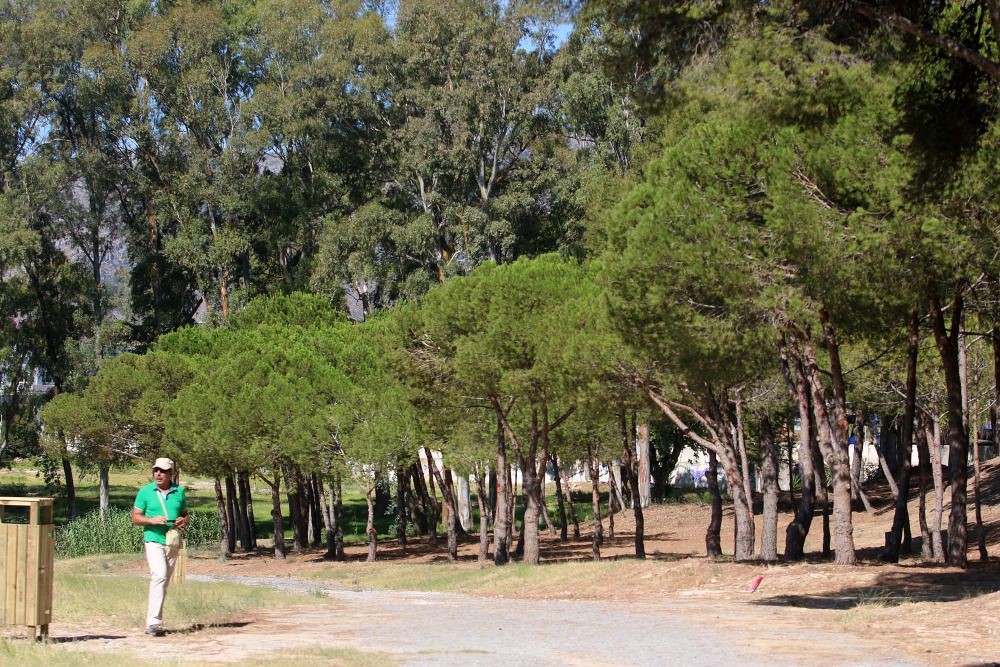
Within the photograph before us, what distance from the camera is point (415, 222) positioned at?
52250 millimetres

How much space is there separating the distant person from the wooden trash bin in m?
0.86

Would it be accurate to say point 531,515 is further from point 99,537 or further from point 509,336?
A: point 99,537

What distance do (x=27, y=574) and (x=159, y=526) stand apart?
1248 millimetres

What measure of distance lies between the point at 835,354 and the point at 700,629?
10.2 meters

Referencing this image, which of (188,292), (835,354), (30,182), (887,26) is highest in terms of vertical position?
(30,182)

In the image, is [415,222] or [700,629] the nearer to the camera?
[700,629]

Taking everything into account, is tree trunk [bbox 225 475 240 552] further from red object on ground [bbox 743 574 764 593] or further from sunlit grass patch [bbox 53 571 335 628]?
red object on ground [bbox 743 574 764 593]

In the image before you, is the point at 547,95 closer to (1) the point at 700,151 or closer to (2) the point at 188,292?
(2) the point at 188,292

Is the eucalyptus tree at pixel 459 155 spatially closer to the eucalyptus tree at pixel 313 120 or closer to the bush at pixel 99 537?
the eucalyptus tree at pixel 313 120

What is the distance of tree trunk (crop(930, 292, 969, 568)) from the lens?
2077 centimetres

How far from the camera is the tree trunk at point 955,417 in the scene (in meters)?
20.8

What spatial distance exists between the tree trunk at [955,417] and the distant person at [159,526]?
12538 millimetres

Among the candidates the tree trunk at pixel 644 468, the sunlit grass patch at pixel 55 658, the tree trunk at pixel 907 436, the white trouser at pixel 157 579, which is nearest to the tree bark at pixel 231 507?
the tree trunk at pixel 644 468

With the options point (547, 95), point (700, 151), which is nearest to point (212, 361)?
point (547, 95)
